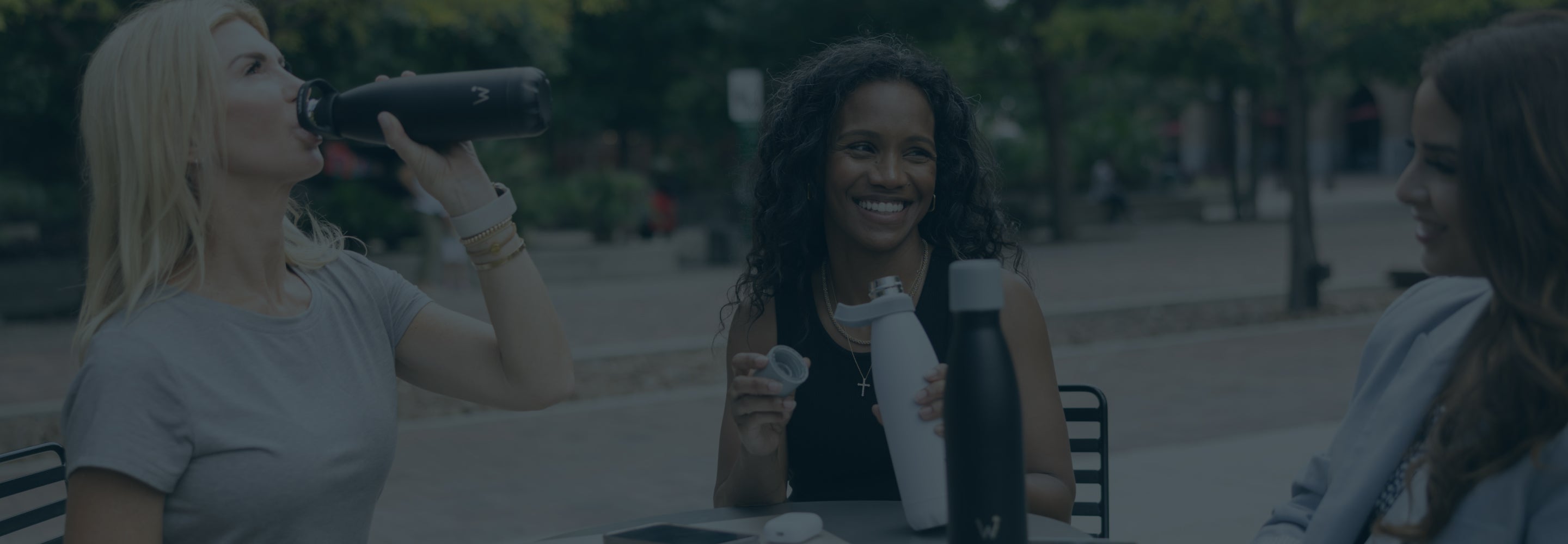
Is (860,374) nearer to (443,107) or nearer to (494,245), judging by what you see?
(494,245)

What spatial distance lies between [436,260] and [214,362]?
1253cm

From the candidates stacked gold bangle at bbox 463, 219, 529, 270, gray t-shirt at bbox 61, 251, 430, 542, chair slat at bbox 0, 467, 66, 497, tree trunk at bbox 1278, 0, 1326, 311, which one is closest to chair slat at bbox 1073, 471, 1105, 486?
stacked gold bangle at bbox 463, 219, 529, 270

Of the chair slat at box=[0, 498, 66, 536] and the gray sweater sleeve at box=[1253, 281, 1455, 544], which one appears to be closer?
the gray sweater sleeve at box=[1253, 281, 1455, 544]

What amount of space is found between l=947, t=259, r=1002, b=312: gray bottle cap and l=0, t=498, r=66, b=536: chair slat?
71.9 inches

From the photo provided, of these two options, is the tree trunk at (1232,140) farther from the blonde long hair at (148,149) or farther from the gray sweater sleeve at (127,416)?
the gray sweater sleeve at (127,416)

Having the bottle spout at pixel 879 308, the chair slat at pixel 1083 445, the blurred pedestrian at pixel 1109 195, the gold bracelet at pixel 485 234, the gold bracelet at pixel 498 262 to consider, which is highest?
the gold bracelet at pixel 485 234

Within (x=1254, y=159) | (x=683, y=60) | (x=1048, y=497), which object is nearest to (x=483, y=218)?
(x=1048, y=497)

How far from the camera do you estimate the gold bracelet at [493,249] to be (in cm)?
204

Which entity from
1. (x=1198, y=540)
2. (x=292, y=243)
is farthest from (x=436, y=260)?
(x=292, y=243)

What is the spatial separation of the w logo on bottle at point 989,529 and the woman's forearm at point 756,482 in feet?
2.68

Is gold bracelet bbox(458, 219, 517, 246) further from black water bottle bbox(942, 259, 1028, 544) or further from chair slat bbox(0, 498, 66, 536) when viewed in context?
chair slat bbox(0, 498, 66, 536)

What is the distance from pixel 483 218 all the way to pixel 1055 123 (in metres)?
17.9

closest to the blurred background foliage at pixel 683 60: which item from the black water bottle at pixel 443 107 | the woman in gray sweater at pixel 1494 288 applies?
the black water bottle at pixel 443 107

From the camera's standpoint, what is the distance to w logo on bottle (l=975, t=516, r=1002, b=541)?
56.8 inches
